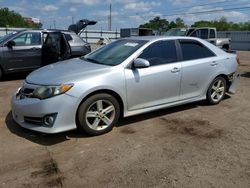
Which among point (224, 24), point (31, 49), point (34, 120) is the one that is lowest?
point (34, 120)

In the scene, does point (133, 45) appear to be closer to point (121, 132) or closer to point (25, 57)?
point (121, 132)

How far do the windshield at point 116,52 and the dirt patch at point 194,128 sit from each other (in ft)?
4.59

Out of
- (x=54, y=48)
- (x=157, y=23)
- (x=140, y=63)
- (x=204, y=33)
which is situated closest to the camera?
(x=140, y=63)

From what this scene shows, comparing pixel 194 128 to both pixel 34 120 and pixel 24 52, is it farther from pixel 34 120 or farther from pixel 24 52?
pixel 24 52

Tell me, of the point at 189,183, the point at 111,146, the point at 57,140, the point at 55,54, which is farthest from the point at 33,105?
the point at 55,54

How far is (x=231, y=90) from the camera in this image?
291 inches

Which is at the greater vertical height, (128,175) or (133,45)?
(133,45)

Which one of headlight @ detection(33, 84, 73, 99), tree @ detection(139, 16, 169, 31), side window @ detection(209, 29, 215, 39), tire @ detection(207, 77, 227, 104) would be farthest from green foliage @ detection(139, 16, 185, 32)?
headlight @ detection(33, 84, 73, 99)

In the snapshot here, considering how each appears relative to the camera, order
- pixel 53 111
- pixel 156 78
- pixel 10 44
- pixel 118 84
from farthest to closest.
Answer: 1. pixel 10 44
2. pixel 156 78
3. pixel 118 84
4. pixel 53 111

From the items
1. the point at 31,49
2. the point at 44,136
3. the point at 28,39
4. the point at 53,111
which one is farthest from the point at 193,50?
the point at 28,39

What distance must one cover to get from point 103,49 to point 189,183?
3.54 meters

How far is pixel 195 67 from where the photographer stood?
20.8 ft

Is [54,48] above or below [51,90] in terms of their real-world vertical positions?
above

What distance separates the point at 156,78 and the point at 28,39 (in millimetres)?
6130
